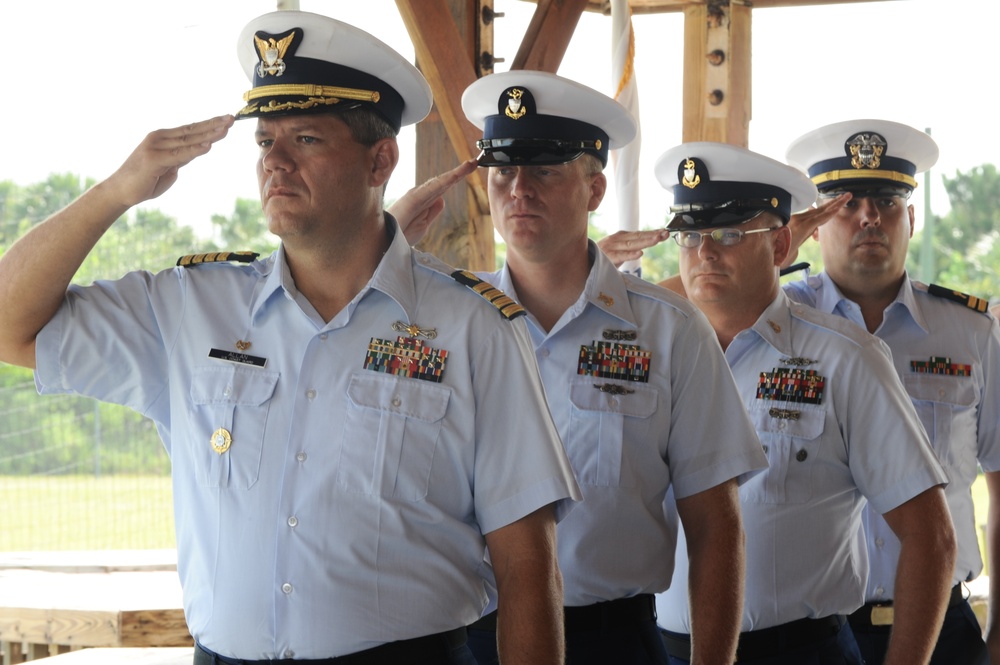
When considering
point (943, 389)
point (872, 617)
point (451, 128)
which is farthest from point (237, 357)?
point (943, 389)

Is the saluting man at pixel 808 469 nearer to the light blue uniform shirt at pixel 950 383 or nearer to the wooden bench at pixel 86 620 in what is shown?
the light blue uniform shirt at pixel 950 383

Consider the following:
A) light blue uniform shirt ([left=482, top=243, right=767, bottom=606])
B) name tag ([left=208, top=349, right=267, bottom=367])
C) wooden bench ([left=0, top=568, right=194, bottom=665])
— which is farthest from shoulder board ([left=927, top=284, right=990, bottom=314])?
wooden bench ([left=0, top=568, right=194, bottom=665])

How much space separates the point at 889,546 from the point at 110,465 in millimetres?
7778

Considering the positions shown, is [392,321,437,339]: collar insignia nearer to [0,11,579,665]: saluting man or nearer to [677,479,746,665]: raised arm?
[0,11,579,665]: saluting man

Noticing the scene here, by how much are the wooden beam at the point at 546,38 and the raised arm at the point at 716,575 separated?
222 centimetres

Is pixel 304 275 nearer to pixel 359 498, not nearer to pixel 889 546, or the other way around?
pixel 359 498

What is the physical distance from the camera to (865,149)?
352 centimetres

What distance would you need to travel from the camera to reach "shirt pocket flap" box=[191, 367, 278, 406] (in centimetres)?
189

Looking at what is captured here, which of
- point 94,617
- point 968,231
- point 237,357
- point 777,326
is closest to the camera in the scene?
point 237,357

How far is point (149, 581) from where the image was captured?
15.4 feet

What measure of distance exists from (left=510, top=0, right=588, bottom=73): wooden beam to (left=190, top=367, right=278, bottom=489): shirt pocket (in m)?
2.50

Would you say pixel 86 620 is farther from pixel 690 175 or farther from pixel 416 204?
pixel 690 175

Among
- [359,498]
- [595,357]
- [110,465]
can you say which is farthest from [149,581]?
[110,465]

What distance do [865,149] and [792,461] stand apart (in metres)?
1.28
